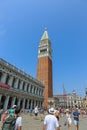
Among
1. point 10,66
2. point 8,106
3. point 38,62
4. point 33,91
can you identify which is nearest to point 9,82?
point 10,66

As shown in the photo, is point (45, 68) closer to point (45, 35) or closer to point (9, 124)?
point (45, 35)

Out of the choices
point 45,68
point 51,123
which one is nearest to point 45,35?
point 45,68

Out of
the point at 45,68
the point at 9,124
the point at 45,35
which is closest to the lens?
the point at 9,124

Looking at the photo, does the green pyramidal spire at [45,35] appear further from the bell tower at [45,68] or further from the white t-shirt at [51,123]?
the white t-shirt at [51,123]

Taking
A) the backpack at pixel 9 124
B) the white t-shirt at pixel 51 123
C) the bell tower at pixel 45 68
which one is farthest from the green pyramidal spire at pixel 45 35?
the backpack at pixel 9 124

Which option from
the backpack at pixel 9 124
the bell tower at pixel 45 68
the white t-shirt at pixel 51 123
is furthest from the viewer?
the bell tower at pixel 45 68

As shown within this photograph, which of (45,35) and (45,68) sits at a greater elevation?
(45,35)

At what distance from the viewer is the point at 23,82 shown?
45.8m

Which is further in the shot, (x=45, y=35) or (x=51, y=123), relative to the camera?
(x=45, y=35)

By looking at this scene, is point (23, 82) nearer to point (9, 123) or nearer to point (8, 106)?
point (8, 106)

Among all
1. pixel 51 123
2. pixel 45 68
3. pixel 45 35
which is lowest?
pixel 51 123

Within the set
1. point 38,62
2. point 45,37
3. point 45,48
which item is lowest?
point 38,62

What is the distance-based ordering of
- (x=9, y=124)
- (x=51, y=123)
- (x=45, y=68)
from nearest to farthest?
(x=9, y=124)
(x=51, y=123)
(x=45, y=68)

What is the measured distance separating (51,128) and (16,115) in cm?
126
